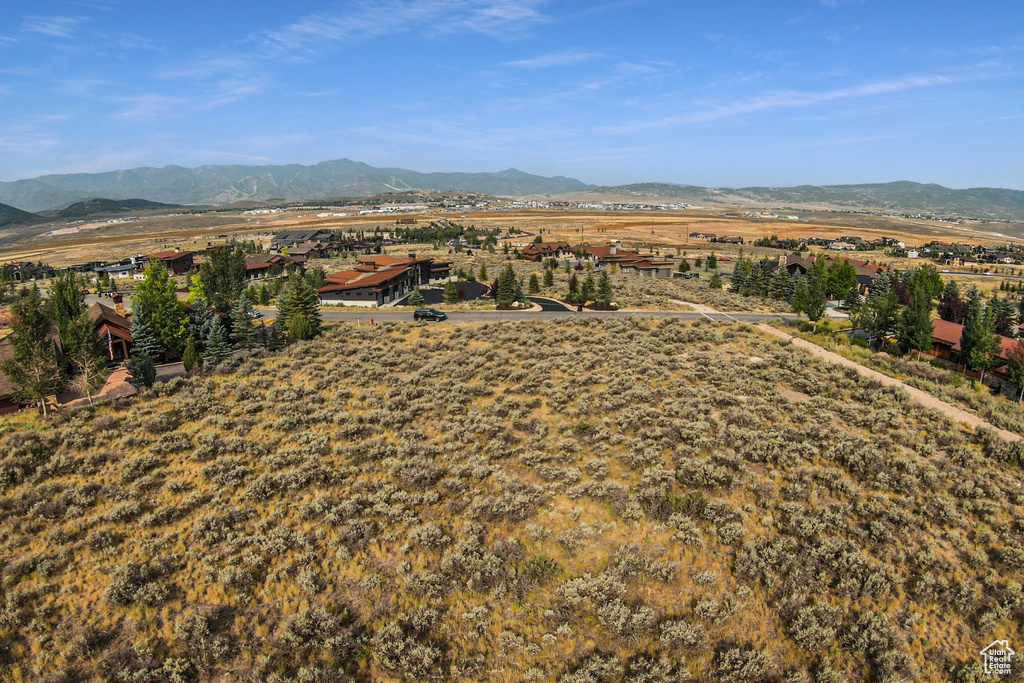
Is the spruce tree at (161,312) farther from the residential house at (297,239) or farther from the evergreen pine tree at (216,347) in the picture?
the residential house at (297,239)

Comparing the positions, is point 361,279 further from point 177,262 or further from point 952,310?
point 952,310

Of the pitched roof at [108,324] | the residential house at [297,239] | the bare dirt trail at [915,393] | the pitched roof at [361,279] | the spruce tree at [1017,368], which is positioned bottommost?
the bare dirt trail at [915,393]

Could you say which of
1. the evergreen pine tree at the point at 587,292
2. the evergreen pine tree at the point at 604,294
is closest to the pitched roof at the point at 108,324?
the evergreen pine tree at the point at 587,292

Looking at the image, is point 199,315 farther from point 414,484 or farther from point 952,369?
point 952,369

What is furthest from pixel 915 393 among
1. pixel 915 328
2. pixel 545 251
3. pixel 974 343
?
pixel 545 251

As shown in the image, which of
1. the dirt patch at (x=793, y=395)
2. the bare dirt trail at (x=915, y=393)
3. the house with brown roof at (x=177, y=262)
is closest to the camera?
the bare dirt trail at (x=915, y=393)

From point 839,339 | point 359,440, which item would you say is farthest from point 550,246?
point 359,440

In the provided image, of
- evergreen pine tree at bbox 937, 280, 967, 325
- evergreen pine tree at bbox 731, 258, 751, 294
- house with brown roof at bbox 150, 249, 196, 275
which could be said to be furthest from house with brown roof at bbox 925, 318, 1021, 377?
house with brown roof at bbox 150, 249, 196, 275
